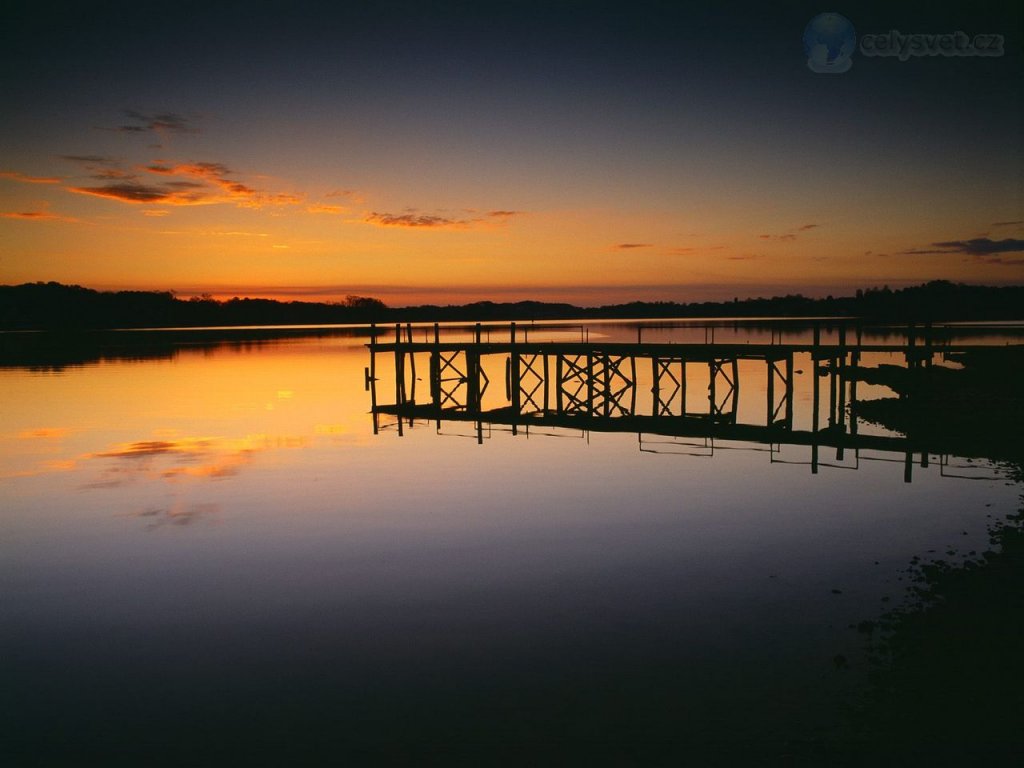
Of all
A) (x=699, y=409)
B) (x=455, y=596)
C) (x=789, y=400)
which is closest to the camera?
(x=455, y=596)

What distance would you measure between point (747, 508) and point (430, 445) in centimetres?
1515

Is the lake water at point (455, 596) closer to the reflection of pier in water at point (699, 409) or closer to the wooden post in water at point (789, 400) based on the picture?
the reflection of pier in water at point (699, 409)

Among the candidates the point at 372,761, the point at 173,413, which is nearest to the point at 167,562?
the point at 372,761

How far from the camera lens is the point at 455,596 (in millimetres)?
13367

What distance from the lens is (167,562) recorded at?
51.6 feet

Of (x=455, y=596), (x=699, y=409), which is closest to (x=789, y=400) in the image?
A: (x=699, y=409)

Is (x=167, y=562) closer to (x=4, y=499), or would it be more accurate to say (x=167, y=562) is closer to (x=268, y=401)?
(x=4, y=499)

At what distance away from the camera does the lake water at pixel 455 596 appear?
8891 millimetres

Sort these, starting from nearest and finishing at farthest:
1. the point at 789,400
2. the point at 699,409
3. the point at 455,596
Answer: the point at 455,596
the point at 789,400
the point at 699,409

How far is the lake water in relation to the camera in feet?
29.2

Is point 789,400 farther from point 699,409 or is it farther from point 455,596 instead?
point 455,596

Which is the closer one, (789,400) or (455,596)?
(455,596)

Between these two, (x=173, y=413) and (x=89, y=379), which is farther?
(x=89, y=379)

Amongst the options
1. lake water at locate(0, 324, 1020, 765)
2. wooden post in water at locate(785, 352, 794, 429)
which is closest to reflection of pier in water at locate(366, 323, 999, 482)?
wooden post in water at locate(785, 352, 794, 429)
